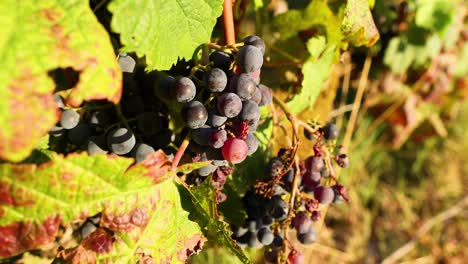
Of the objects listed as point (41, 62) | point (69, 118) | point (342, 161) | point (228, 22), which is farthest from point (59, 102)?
point (342, 161)

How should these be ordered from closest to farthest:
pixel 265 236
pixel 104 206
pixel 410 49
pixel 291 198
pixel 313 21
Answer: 1. pixel 104 206
2. pixel 291 198
3. pixel 265 236
4. pixel 313 21
5. pixel 410 49

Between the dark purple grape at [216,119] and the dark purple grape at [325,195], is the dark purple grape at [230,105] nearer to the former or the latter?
the dark purple grape at [216,119]

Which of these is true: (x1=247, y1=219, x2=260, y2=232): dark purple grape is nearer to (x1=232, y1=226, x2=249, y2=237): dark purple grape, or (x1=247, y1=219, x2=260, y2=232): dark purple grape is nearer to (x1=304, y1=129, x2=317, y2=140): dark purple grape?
(x1=232, y1=226, x2=249, y2=237): dark purple grape

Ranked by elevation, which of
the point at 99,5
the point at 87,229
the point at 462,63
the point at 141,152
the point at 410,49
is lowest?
the point at 462,63

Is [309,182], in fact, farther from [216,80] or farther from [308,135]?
[216,80]

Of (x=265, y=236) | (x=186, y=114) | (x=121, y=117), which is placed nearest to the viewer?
(x=186, y=114)

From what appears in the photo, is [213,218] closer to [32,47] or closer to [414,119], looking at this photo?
[32,47]

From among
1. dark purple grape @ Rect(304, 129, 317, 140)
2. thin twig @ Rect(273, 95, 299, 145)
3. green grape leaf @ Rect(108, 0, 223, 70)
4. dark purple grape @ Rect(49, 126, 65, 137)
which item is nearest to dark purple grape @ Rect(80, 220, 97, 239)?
dark purple grape @ Rect(49, 126, 65, 137)
